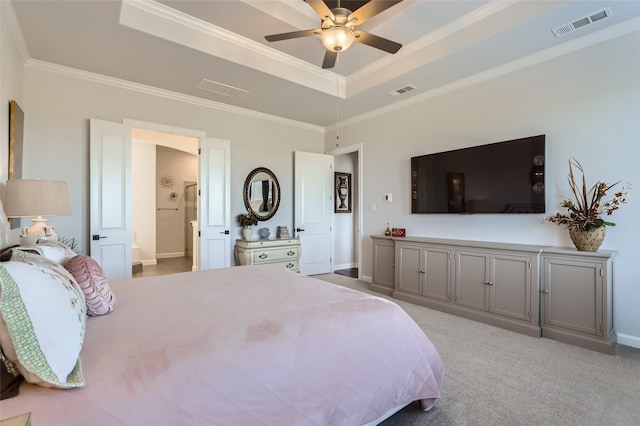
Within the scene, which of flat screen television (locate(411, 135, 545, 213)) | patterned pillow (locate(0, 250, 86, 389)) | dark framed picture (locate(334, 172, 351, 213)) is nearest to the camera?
patterned pillow (locate(0, 250, 86, 389))

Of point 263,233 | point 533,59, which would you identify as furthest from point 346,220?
point 533,59

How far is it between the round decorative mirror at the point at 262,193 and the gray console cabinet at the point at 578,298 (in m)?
3.78

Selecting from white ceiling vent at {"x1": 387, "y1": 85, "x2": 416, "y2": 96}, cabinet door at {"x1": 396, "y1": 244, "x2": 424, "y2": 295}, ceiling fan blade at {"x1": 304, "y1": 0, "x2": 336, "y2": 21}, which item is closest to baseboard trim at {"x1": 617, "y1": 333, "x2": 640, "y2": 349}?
cabinet door at {"x1": 396, "y1": 244, "x2": 424, "y2": 295}

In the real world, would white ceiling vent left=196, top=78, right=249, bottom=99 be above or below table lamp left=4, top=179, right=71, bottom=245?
above

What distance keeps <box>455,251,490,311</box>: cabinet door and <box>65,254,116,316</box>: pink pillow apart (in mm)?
3284

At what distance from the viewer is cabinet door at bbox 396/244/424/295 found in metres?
3.95

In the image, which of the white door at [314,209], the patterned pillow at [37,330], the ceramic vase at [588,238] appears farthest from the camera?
the white door at [314,209]

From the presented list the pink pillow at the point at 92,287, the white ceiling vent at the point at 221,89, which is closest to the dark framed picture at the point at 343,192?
the white ceiling vent at the point at 221,89

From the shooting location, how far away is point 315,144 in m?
5.93

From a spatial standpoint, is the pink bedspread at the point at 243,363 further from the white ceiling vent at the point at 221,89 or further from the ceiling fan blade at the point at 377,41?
the white ceiling vent at the point at 221,89

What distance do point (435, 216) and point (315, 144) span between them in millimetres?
2750

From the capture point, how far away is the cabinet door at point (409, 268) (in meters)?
3.95

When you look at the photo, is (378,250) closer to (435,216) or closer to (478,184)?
(435,216)

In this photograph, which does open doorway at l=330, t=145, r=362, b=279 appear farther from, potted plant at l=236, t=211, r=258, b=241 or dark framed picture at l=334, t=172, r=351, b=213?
potted plant at l=236, t=211, r=258, b=241
